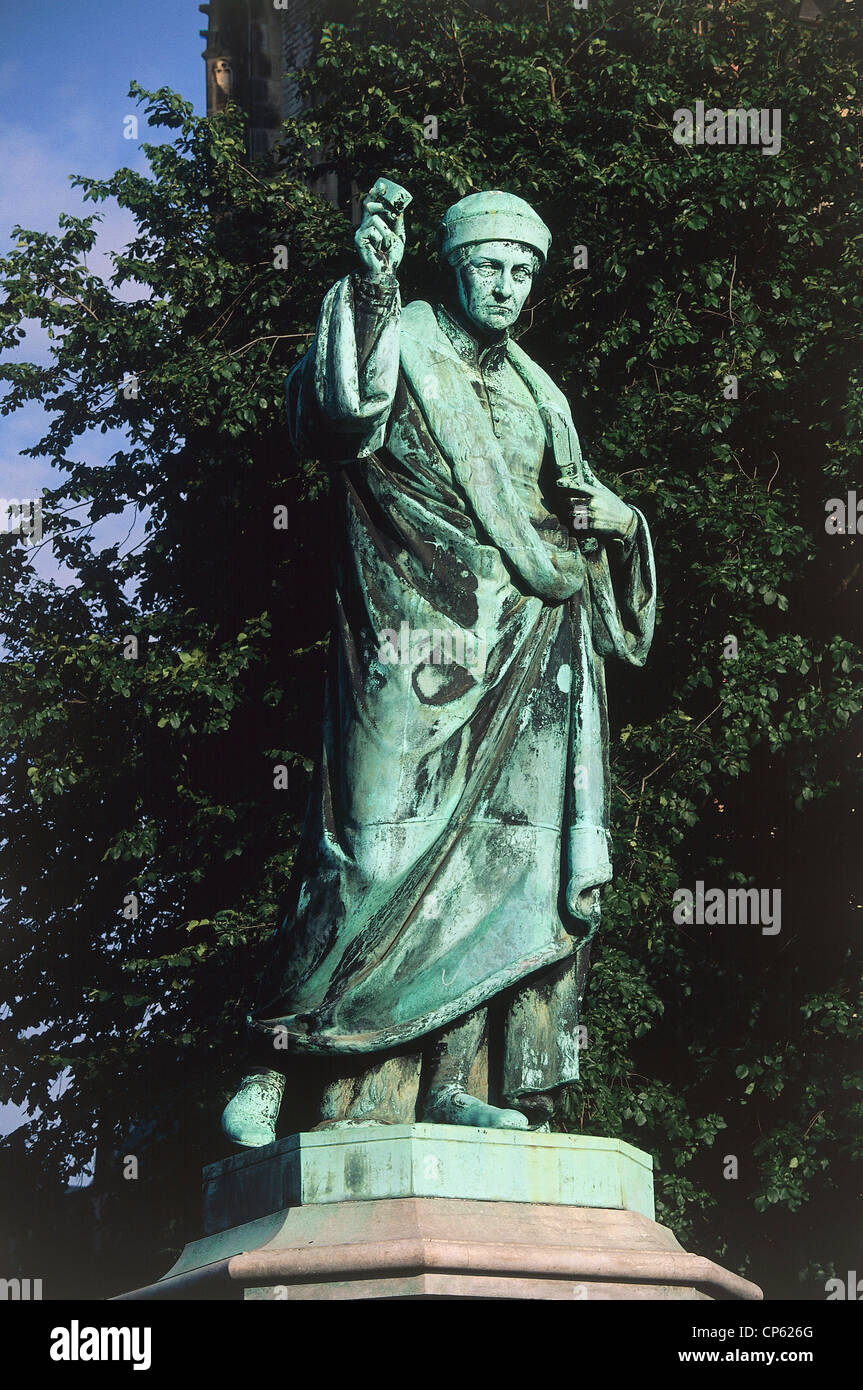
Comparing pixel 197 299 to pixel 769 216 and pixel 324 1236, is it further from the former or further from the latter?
pixel 324 1236

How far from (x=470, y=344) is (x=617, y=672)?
8.79m

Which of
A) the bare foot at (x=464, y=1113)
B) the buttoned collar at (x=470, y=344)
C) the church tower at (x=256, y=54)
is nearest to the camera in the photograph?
the bare foot at (x=464, y=1113)

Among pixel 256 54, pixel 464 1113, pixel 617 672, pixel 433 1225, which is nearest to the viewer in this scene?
pixel 433 1225

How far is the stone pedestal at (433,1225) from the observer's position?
4855 millimetres

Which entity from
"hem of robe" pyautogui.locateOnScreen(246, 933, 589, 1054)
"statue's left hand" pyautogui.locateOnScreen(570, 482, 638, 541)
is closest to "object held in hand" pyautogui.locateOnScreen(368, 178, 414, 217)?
"statue's left hand" pyautogui.locateOnScreen(570, 482, 638, 541)

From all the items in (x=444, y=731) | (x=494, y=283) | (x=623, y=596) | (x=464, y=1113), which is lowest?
(x=464, y=1113)

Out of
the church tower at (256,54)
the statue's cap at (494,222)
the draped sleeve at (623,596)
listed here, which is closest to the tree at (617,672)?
the draped sleeve at (623,596)

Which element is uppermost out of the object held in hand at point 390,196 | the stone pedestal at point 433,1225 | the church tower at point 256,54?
the church tower at point 256,54

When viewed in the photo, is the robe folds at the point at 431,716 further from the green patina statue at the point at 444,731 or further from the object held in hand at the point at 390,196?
the object held in hand at the point at 390,196

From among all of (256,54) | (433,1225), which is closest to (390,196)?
(433,1225)

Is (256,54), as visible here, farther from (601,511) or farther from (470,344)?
(601,511)

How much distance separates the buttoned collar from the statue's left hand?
0.53 metres

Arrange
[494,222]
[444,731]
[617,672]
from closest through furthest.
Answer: [444,731] → [494,222] → [617,672]

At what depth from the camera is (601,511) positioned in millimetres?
6262
